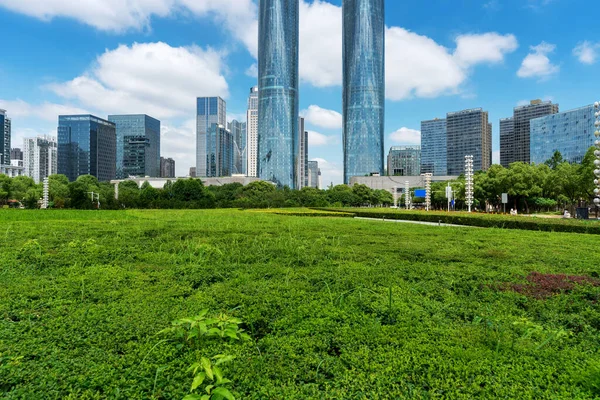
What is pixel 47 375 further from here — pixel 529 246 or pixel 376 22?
pixel 376 22

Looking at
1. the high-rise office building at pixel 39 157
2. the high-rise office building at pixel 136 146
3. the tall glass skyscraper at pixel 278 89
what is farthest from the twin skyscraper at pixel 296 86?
the high-rise office building at pixel 39 157

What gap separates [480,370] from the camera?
2.04 meters

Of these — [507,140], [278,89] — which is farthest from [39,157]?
[507,140]

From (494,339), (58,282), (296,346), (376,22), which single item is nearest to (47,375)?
(296,346)

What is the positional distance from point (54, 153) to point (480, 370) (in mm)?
149832

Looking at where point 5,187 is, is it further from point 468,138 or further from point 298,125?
point 468,138

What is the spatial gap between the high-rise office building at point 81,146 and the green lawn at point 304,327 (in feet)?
407

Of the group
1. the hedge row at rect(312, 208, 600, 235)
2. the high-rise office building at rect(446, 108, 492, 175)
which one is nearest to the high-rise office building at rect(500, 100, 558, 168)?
the high-rise office building at rect(446, 108, 492, 175)

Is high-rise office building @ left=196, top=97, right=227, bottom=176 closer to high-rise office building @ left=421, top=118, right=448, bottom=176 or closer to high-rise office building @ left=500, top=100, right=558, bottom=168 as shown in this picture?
high-rise office building @ left=421, top=118, right=448, bottom=176

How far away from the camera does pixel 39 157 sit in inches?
4717

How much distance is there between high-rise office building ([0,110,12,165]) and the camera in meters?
124

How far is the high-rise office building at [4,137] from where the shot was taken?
407 feet

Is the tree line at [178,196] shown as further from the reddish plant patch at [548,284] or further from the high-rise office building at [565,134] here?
the high-rise office building at [565,134]

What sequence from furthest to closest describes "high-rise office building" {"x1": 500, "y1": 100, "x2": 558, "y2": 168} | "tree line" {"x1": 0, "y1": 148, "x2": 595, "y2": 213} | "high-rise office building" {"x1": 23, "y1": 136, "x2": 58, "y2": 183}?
"high-rise office building" {"x1": 23, "y1": 136, "x2": 58, "y2": 183}, "high-rise office building" {"x1": 500, "y1": 100, "x2": 558, "y2": 168}, "tree line" {"x1": 0, "y1": 148, "x2": 595, "y2": 213}
